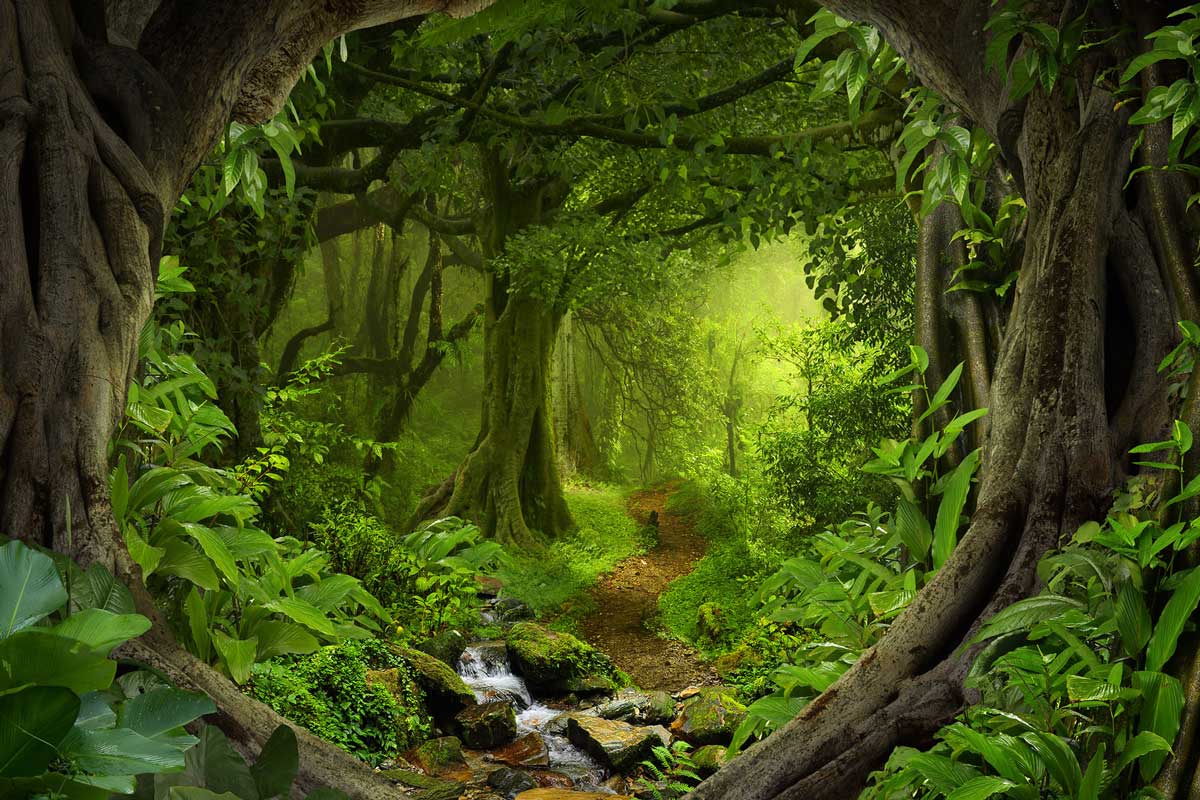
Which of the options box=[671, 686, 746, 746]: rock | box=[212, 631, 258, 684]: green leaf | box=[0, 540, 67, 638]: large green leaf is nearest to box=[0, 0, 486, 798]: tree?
box=[212, 631, 258, 684]: green leaf

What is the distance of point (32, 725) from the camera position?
1.29 metres

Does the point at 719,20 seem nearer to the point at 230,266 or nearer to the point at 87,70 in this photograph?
the point at 230,266

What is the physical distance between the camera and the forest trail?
29.4ft

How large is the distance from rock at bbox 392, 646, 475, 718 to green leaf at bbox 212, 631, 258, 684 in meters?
4.13

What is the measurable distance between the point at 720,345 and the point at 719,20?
1661 centimetres

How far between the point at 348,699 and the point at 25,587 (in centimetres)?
449

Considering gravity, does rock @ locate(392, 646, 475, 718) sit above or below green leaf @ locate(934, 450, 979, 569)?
below

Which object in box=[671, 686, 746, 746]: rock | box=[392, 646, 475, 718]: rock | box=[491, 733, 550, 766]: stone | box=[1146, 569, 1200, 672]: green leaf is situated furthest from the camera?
box=[392, 646, 475, 718]: rock

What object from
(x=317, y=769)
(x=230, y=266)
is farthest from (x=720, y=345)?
(x=317, y=769)


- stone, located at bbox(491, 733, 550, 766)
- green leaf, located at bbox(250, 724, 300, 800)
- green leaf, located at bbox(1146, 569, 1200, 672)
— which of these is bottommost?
stone, located at bbox(491, 733, 550, 766)

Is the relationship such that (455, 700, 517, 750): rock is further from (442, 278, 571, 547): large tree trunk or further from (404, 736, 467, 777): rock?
(442, 278, 571, 547): large tree trunk

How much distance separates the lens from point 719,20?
28.7 feet

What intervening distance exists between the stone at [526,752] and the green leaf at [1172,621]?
5.32 meters

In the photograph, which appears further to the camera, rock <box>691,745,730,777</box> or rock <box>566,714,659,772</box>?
rock <box>566,714,659,772</box>
